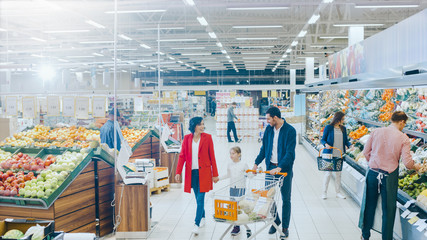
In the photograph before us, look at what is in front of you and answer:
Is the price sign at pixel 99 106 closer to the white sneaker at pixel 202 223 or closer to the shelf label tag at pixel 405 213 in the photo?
the white sneaker at pixel 202 223

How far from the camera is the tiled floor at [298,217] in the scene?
16.8 ft

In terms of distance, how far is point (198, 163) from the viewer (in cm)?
508

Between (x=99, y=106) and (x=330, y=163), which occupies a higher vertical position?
(x=99, y=106)

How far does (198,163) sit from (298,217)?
1961mm

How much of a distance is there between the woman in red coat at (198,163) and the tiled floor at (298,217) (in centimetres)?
41

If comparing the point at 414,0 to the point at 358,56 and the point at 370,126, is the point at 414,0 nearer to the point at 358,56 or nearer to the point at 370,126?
the point at 358,56

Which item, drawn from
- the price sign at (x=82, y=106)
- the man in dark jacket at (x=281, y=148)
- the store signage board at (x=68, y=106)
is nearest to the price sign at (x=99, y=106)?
the price sign at (x=82, y=106)

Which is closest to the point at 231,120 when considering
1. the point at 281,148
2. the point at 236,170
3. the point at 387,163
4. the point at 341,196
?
the point at 341,196

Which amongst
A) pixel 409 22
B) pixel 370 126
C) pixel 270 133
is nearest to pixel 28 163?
pixel 270 133

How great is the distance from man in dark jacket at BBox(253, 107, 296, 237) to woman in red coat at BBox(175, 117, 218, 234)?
0.69 metres

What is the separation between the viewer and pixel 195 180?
515 centimetres

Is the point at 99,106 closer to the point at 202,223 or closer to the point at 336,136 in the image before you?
the point at 202,223

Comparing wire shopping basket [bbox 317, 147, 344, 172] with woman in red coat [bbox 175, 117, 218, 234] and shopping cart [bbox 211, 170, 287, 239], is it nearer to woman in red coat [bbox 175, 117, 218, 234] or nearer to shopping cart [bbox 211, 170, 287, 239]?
woman in red coat [bbox 175, 117, 218, 234]

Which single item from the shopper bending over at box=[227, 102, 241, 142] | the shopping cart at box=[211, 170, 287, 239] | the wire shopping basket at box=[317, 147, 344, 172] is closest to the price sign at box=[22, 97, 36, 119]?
the shopping cart at box=[211, 170, 287, 239]
